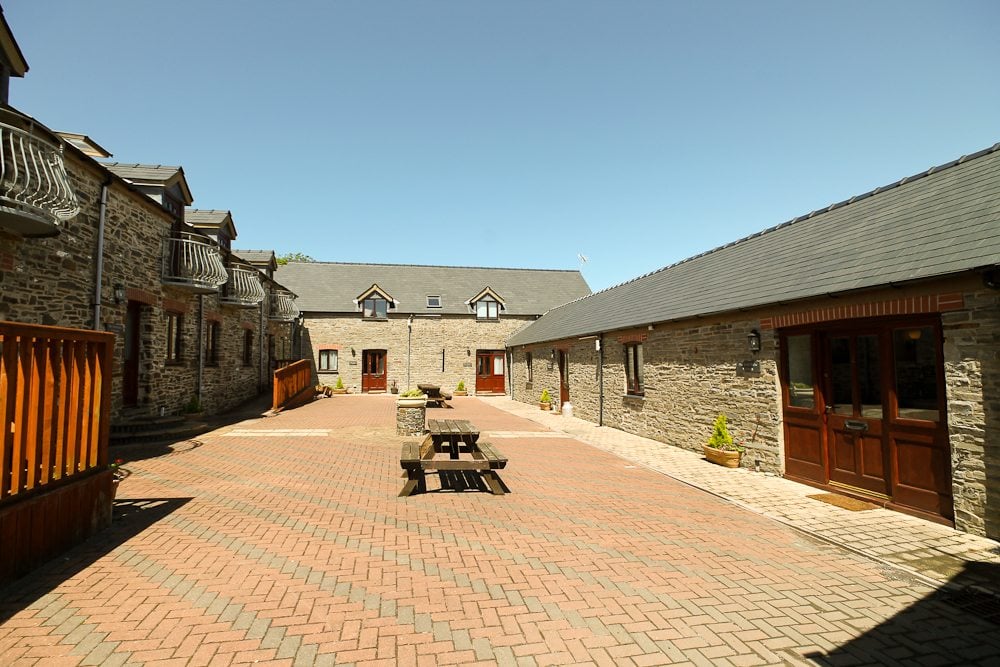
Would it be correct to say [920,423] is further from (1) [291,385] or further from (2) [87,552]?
(1) [291,385]

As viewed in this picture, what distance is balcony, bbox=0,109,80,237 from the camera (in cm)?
685

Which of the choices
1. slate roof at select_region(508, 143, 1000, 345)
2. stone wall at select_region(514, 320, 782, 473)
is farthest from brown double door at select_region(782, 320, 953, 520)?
slate roof at select_region(508, 143, 1000, 345)

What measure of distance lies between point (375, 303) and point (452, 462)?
23.9 metres

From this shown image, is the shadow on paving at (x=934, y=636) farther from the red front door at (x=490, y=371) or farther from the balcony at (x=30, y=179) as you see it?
the red front door at (x=490, y=371)

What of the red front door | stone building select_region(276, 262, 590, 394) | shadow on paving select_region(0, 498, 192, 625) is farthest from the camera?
the red front door

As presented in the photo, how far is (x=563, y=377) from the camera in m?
19.2

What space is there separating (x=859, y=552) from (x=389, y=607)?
4.97m

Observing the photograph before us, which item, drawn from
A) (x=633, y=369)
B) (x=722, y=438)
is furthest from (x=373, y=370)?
(x=722, y=438)

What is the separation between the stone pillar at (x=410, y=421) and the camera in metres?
12.3

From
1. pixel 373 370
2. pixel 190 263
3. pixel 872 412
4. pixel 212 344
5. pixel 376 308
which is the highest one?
pixel 376 308

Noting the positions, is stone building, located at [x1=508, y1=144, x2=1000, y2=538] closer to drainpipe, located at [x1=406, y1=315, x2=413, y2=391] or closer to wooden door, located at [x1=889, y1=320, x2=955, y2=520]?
wooden door, located at [x1=889, y1=320, x2=955, y2=520]

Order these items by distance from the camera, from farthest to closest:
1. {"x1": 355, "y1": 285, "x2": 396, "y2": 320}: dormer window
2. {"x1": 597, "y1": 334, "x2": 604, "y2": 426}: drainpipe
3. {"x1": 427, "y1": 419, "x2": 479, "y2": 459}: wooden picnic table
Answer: {"x1": 355, "y1": 285, "x2": 396, "y2": 320}: dormer window → {"x1": 597, "y1": 334, "x2": 604, "y2": 426}: drainpipe → {"x1": 427, "y1": 419, "x2": 479, "y2": 459}: wooden picnic table

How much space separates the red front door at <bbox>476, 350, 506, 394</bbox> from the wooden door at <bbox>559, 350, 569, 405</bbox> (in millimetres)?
11016

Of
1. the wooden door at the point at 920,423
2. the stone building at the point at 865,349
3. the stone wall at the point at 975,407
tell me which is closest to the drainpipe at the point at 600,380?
the stone building at the point at 865,349
